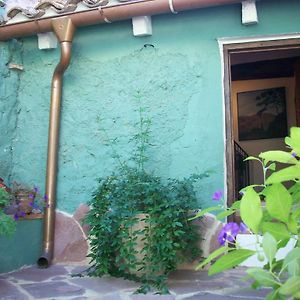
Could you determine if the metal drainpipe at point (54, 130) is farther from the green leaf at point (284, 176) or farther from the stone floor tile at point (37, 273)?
the green leaf at point (284, 176)

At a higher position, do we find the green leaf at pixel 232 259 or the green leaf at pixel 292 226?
the green leaf at pixel 292 226

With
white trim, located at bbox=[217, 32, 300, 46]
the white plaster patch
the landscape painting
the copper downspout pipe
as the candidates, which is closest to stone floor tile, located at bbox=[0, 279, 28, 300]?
the copper downspout pipe

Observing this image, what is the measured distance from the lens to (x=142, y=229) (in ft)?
9.20

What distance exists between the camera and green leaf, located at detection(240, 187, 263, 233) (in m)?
0.85

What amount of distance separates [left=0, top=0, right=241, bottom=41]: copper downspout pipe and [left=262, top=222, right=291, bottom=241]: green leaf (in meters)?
2.70

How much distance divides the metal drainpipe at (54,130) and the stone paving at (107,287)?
0.33 metres

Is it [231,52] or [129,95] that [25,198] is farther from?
[231,52]

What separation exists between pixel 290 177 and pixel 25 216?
118 inches

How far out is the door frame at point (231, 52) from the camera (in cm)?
333

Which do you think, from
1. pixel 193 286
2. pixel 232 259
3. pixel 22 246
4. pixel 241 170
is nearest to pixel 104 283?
pixel 193 286

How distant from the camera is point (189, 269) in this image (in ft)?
10.5

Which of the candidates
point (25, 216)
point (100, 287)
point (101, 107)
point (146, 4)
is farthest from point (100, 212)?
point (146, 4)

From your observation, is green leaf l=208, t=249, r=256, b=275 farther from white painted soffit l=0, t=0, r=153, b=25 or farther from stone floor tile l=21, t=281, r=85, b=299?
white painted soffit l=0, t=0, r=153, b=25

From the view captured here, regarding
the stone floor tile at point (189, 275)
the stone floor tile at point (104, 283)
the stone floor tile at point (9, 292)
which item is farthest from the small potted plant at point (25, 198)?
the stone floor tile at point (189, 275)
